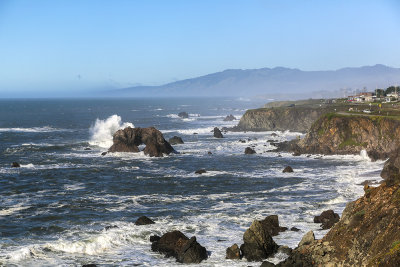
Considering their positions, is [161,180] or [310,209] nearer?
[310,209]

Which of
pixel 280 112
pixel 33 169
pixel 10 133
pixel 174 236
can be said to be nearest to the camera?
pixel 174 236

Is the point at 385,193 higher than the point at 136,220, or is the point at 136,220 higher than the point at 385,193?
the point at 385,193

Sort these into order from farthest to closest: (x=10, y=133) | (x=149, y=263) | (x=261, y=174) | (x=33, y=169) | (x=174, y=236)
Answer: (x=10, y=133) → (x=33, y=169) → (x=261, y=174) → (x=174, y=236) → (x=149, y=263)

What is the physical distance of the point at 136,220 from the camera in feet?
131

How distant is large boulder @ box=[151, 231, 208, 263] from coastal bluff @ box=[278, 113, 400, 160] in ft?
165

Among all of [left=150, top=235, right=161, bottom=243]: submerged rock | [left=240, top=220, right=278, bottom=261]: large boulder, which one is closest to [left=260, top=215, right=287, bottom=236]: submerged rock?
[left=240, top=220, right=278, bottom=261]: large boulder

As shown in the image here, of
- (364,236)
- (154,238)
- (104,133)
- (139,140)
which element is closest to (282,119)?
(104,133)

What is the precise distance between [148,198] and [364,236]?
28238mm

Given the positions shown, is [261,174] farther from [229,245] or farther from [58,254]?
[58,254]

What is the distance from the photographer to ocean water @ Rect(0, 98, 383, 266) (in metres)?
33.4

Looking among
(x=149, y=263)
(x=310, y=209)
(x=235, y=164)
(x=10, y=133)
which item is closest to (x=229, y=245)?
(x=149, y=263)

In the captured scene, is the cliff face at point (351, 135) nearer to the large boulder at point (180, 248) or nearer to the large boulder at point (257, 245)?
the large boulder at point (257, 245)

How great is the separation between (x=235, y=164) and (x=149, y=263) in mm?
43800

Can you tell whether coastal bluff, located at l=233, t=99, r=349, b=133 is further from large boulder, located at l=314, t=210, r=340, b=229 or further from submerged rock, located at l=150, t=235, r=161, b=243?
submerged rock, located at l=150, t=235, r=161, b=243
